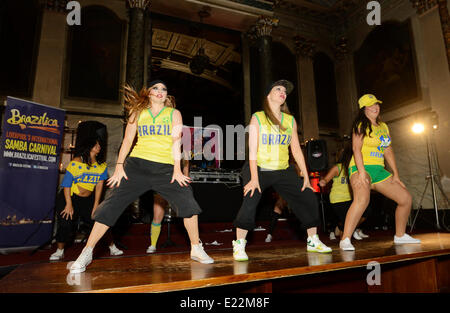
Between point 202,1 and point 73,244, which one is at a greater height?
point 202,1

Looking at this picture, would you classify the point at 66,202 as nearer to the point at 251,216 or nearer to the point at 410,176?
the point at 251,216

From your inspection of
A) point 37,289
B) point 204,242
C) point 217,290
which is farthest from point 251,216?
point 204,242

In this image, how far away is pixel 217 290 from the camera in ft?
8.12

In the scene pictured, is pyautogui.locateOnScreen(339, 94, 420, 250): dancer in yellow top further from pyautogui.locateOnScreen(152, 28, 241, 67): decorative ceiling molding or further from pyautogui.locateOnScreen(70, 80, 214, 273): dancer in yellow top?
pyautogui.locateOnScreen(152, 28, 241, 67): decorative ceiling molding

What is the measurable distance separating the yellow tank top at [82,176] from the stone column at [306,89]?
9.05m

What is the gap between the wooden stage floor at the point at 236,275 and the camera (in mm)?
1806

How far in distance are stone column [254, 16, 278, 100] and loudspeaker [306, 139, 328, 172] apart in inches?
153

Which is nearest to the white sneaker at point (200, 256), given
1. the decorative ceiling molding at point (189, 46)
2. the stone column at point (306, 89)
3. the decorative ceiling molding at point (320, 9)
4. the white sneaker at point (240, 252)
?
the white sneaker at point (240, 252)

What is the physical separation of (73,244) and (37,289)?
4817mm

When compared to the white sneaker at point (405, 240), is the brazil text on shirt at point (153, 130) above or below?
above

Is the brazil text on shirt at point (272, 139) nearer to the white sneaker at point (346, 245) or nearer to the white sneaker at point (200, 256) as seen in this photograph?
the white sneaker at point (200, 256)

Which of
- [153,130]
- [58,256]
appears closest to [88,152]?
[58,256]

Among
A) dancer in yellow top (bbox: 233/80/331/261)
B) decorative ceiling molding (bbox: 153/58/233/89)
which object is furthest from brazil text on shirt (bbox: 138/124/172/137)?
decorative ceiling molding (bbox: 153/58/233/89)
